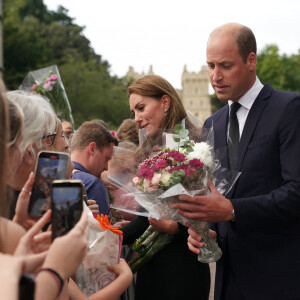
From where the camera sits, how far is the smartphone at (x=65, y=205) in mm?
1946

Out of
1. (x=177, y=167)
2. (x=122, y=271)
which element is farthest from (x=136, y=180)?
(x=122, y=271)

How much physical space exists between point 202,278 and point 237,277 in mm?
448

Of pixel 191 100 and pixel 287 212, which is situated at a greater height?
pixel 287 212

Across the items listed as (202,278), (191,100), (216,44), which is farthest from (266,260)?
(191,100)

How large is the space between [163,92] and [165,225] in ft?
3.89

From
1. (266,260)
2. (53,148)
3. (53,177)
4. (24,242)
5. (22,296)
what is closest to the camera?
(22,296)

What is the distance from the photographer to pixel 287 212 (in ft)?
10.6

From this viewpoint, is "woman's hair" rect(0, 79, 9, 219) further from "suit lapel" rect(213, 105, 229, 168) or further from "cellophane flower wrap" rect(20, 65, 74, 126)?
"cellophane flower wrap" rect(20, 65, 74, 126)

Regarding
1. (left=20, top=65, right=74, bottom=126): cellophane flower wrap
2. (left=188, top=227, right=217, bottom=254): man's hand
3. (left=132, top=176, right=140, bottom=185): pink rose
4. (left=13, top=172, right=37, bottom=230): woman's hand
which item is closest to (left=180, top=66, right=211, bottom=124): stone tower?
(left=20, top=65, right=74, bottom=126): cellophane flower wrap

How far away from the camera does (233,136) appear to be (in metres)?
3.62

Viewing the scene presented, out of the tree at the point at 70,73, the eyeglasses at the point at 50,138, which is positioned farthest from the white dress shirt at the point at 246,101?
the tree at the point at 70,73

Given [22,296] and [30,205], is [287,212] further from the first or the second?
[22,296]

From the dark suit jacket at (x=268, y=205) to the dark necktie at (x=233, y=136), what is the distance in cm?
9

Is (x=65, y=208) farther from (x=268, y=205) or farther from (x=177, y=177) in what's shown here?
(x=268, y=205)
